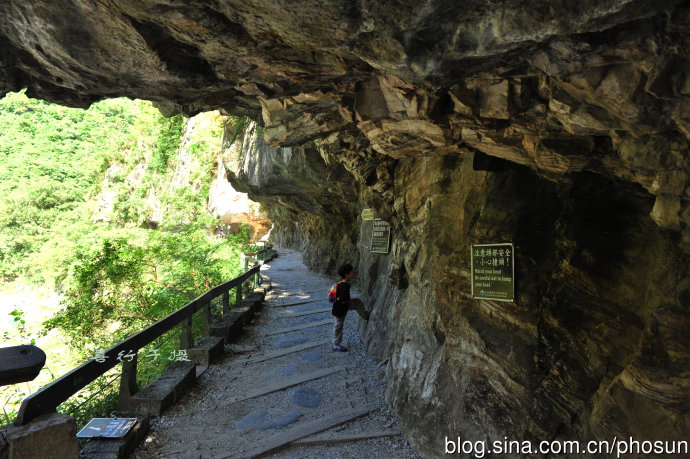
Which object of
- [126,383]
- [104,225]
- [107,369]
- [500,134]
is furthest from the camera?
[104,225]

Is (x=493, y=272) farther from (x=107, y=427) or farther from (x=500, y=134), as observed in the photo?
(x=107, y=427)

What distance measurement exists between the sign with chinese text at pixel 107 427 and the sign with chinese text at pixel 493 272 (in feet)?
12.1

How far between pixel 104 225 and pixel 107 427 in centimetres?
1480

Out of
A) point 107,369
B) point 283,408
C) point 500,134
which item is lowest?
point 283,408

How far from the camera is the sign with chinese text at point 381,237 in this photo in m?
7.34

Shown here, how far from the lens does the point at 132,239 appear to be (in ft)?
36.4

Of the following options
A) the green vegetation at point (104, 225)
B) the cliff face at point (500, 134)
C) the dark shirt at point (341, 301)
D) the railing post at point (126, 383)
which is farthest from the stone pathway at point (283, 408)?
the green vegetation at point (104, 225)

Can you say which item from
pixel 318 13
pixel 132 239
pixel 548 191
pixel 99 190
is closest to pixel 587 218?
pixel 548 191

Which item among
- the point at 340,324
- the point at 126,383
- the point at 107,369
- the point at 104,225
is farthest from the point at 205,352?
the point at 104,225

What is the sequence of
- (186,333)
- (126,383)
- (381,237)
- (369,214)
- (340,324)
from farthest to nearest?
1. (369,214)
2. (381,237)
3. (340,324)
4. (186,333)
5. (126,383)

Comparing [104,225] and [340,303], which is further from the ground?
[104,225]

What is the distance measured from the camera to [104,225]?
15.6 m

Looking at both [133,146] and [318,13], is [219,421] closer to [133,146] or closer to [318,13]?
[318,13]

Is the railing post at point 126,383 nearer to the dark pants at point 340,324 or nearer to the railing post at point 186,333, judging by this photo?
the railing post at point 186,333
